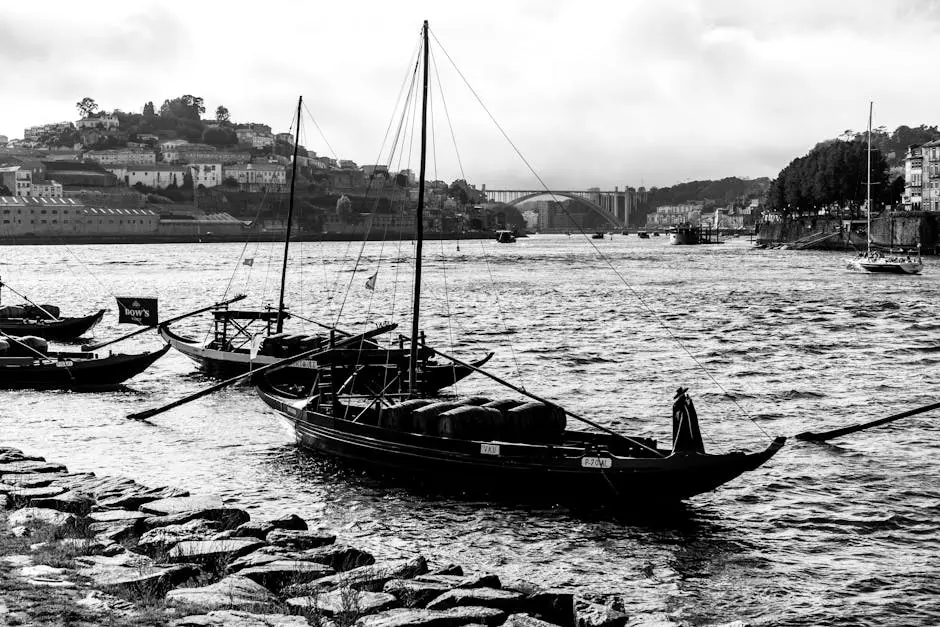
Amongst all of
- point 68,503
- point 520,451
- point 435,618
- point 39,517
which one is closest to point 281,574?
point 435,618

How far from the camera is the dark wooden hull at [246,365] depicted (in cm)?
3588

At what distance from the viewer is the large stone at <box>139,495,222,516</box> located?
17.2 meters

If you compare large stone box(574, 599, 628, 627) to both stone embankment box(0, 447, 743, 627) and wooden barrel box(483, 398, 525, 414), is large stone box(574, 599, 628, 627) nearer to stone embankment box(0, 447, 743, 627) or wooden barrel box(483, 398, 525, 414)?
stone embankment box(0, 447, 743, 627)

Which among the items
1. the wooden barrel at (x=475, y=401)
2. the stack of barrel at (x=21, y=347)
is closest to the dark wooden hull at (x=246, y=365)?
the stack of barrel at (x=21, y=347)

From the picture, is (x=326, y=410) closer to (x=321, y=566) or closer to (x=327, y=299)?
(x=321, y=566)

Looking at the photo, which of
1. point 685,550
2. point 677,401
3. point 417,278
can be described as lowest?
point 685,550

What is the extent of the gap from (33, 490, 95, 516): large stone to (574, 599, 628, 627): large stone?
7.81m

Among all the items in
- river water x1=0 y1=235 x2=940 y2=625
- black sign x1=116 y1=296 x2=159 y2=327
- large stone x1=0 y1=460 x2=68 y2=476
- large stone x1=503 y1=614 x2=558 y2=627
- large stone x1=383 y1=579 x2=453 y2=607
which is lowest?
river water x1=0 y1=235 x2=940 y2=625

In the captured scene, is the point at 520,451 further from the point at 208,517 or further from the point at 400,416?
the point at 208,517

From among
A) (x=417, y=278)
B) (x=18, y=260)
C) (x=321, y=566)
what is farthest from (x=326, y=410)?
(x=18, y=260)

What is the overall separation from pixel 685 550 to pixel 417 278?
1132 cm

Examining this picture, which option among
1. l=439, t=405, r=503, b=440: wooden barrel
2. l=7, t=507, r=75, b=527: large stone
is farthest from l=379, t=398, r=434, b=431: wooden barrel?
l=7, t=507, r=75, b=527: large stone

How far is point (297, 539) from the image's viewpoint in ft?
53.1

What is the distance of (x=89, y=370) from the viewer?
37625mm
